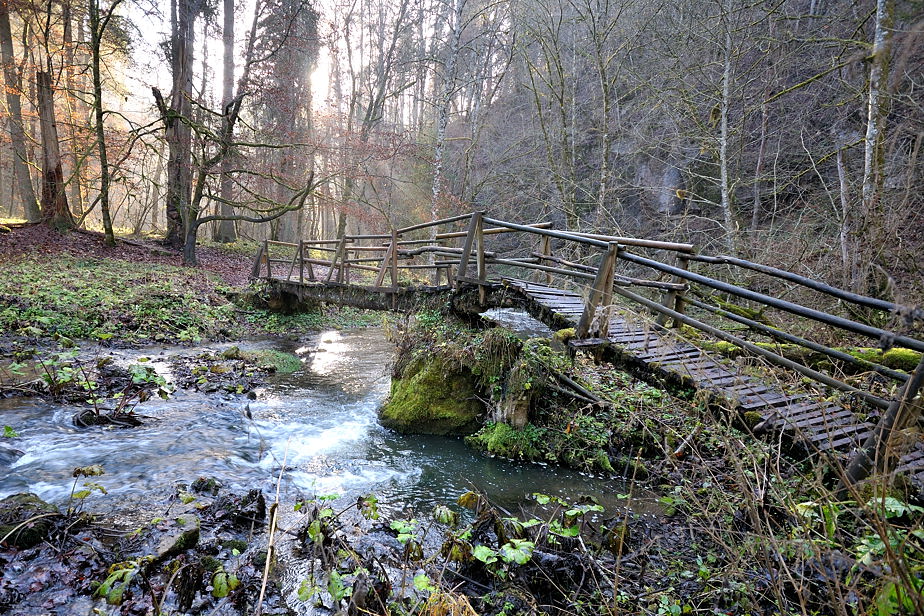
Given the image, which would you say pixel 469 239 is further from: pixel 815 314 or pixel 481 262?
pixel 815 314

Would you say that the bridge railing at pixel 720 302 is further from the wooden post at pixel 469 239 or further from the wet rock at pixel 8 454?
the wet rock at pixel 8 454

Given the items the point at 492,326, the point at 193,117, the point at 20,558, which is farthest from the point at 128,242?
the point at 20,558

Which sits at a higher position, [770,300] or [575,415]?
[770,300]

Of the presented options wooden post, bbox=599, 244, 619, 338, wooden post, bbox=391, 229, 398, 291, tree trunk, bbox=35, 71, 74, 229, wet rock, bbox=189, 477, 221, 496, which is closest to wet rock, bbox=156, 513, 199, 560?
wet rock, bbox=189, 477, 221, 496

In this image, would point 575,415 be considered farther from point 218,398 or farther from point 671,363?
point 218,398

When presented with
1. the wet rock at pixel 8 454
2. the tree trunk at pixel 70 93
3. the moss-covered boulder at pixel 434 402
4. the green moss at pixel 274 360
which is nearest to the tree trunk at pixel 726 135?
the moss-covered boulder at pixel 434 402

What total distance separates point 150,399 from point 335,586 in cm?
547

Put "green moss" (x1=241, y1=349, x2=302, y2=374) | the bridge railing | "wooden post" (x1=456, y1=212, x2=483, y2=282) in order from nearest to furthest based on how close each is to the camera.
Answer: the bridge railing, "wooden post" (x1=456, y1=212, x2=483, y2=282), "green moss" (x1=241, y1=349, x2=302, y2=374)

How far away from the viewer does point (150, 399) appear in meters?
6.72

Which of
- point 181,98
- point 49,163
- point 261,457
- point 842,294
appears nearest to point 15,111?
point 49,163

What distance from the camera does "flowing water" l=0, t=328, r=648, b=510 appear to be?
4684 millimetres

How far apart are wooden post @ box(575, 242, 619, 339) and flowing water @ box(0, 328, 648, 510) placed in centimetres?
202

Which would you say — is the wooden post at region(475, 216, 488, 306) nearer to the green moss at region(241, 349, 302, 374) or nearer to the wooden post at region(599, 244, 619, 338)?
the wooden post at region(599, 244, 619, 338)

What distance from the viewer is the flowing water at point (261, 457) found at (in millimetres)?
4684
